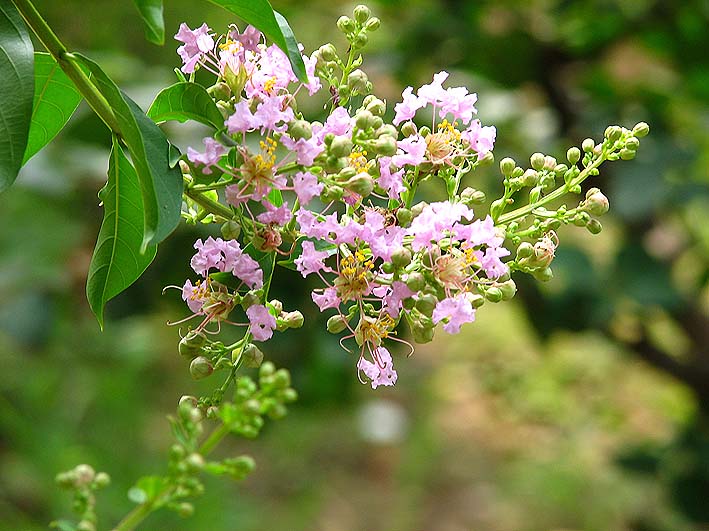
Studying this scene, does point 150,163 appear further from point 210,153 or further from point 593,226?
point 593,226

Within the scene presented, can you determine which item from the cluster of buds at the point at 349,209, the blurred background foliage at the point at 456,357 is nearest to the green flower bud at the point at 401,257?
the cluster of buds at the point at 349,209

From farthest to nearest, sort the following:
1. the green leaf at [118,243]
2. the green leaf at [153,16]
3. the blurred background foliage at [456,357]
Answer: the blurred background foliage at [456,357], the green leaf at [118,243], the green leaf at [153,16]

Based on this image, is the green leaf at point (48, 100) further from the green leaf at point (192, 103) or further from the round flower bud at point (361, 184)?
the round flower bud at point (361, 184)

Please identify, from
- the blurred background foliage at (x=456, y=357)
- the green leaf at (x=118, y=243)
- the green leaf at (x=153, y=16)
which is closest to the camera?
the green leaf at (x=153, y=16)

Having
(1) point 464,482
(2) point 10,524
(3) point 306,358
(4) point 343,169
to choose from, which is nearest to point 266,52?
(4) point 343,169

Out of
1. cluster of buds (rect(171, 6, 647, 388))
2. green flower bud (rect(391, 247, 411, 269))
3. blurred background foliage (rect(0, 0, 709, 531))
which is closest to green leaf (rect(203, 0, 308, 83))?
cluster of buds (rect(171, 6, 647, 388))
